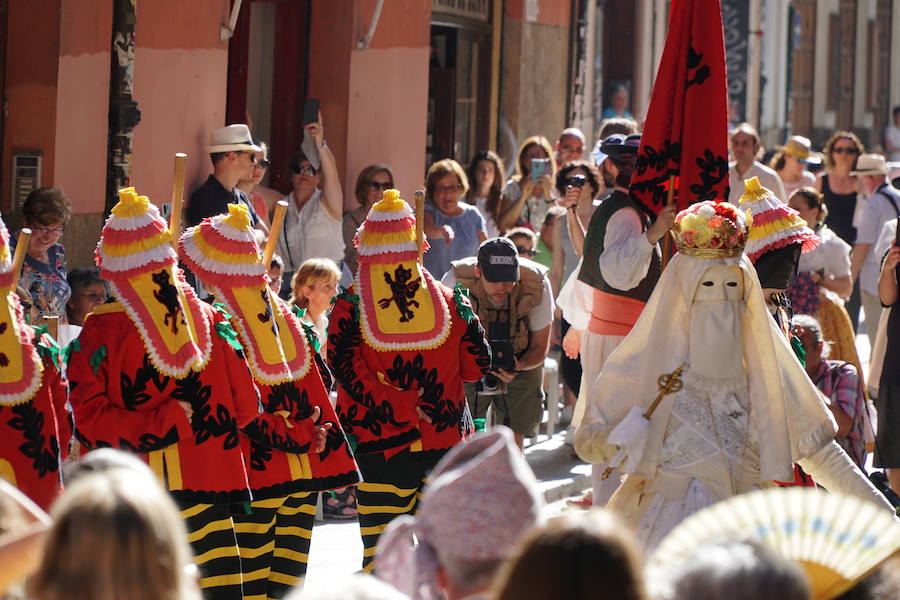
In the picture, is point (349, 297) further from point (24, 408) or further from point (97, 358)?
point (24, 408)

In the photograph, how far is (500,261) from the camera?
29.3 feet

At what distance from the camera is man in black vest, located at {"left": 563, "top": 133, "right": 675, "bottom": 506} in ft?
25.6

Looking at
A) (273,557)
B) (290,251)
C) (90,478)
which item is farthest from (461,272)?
(90,478)

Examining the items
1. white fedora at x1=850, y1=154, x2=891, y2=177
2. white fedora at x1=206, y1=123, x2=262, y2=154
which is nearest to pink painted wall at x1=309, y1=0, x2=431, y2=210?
white fedora at x1=206, y1=123, x2=262, y2=154

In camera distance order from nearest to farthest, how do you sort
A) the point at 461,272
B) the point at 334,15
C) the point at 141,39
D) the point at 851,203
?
the point at 461,272 → the point at 141,39 → the point at 334,15 → the point at 851,203

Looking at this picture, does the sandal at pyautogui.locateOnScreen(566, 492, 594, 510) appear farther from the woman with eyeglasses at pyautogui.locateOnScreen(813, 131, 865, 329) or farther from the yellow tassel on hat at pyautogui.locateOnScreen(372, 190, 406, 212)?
the woman with eyeglasses at pyautogui.locateOnScreen(813, 131, 865, 329)

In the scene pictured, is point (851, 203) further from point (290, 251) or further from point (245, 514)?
point (245, 514)

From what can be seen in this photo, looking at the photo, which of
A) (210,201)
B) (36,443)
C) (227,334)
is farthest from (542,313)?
(36,443)

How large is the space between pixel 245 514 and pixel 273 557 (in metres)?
0.35

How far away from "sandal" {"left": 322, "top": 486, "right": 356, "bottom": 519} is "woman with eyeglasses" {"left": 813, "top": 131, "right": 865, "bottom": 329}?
22.4ft

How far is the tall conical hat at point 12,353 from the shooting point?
564cm

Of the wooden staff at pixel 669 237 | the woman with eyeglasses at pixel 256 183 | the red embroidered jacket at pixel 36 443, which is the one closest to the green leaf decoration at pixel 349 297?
the wooden staff at pixel 669 237

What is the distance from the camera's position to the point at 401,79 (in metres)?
13.0

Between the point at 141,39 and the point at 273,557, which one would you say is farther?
the point at 141,39
